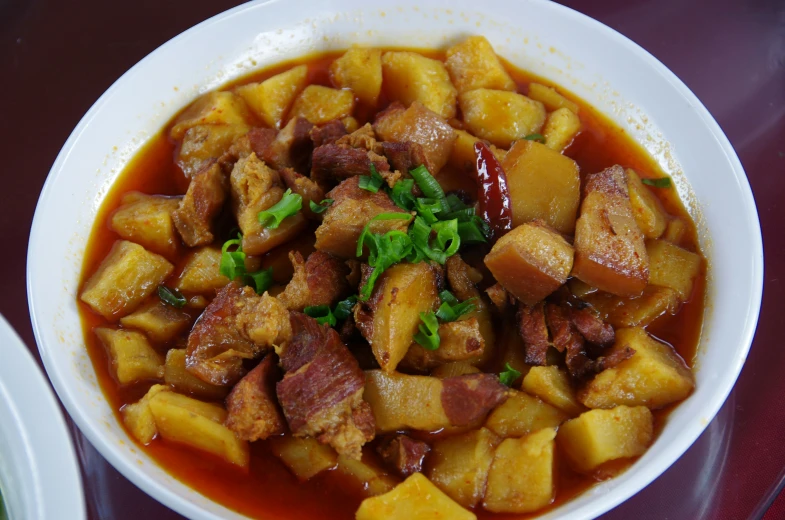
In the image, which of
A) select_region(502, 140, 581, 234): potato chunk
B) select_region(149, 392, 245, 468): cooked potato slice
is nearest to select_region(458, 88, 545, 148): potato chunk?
select_region(502, 140, 581, 234): potato chunk

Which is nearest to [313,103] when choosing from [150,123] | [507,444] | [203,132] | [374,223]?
[203,132]

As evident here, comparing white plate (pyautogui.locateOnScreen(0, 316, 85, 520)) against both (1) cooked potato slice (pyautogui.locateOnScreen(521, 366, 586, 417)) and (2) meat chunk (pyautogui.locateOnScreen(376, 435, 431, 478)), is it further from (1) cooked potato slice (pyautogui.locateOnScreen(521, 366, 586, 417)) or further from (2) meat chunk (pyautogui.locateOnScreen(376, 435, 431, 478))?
(1) cooked potato slice (pyautogui.locateOnScreen(521, 366, 586, 417))

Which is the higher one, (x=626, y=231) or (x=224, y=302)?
(x=626, y=231)

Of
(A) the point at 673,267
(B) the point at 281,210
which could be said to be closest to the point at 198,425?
(B) the point at 281,210

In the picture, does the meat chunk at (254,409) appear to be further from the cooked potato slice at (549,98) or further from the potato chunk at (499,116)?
the cooked potato slice at (549,98)

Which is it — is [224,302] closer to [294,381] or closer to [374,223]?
[294,381]

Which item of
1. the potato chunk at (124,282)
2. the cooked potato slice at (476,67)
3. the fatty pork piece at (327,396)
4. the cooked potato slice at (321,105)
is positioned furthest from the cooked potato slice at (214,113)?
the fatty pork piece at (327,396)
